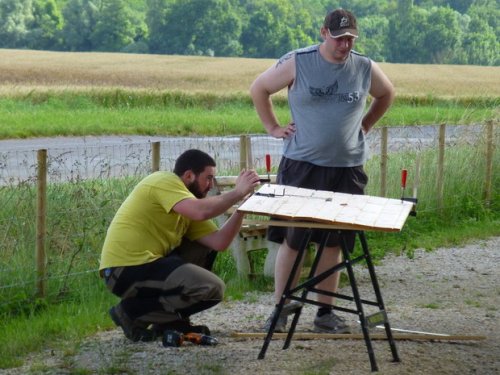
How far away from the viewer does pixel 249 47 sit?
308ft

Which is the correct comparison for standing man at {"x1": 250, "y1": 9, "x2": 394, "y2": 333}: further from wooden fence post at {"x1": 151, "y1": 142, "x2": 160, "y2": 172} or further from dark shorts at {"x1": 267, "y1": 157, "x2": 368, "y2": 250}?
wooden fence post at {"x1": 151, "y1": 142, "x2": 160, "y2": 172}

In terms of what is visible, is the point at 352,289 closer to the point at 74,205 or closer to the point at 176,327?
the point at 176,327

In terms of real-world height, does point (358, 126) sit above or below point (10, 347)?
above

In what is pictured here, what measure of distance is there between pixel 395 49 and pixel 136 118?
216 feet

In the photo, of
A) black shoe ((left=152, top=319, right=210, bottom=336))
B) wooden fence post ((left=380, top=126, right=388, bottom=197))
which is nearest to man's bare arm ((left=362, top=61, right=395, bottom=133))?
black shoe ((left=152, top=319, right=210, bottom=336))

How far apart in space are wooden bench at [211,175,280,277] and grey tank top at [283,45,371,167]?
6.93 ft

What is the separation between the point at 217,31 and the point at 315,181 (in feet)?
279

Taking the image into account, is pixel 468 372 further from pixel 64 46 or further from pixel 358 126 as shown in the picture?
pixel 64 46

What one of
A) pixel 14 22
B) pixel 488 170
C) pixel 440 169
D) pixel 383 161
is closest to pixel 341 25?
pixel 383 161

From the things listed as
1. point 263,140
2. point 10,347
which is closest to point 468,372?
point 10,347

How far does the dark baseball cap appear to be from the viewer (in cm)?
698

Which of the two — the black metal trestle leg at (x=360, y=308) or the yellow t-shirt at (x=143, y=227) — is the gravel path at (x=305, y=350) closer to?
the black metal trestle leg at (x=360, y=308)

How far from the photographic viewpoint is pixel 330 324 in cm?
745

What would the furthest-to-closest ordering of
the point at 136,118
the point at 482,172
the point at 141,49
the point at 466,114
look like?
the point at 141,49 → the point at 136,118 → the point at 466,114 → the point at 482,172
